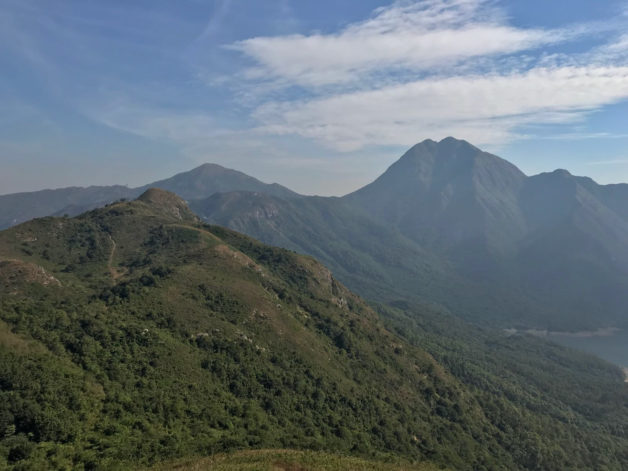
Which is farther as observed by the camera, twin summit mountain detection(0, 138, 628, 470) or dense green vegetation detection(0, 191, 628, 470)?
dense green vegetation detection(0, 191, 628, 470)

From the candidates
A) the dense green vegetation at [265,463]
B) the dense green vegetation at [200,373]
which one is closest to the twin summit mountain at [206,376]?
the dense green vegetation at [200,373]

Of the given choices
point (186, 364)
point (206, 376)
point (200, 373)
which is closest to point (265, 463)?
point (206, 376)

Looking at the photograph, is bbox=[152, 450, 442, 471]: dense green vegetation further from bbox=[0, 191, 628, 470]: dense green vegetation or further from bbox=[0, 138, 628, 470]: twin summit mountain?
bbox=[0, 191, 628, 470]: dense green vegetation

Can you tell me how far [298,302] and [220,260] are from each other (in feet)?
123

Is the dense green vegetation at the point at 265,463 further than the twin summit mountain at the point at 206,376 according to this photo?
No

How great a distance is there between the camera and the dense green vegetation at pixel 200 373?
6606cm

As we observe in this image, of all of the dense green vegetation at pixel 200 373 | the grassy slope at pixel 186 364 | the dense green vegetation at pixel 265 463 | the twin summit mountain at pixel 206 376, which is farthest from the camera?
the dense green vegetation at pixel 200 373

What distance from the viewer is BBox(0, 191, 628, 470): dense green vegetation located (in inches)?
2601

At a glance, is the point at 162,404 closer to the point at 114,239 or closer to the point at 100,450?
the point at 100,450

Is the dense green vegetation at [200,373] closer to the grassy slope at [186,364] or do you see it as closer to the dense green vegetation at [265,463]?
the grassy slope at [186,364]

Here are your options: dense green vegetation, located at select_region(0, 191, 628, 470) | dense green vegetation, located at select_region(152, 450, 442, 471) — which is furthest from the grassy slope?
dense green vegetation, located at select_region(152, 450, 442, 471)

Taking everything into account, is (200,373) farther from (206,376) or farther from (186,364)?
(186,364)

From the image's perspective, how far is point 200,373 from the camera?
99.9 m

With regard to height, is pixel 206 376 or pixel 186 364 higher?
pixel 186 364
